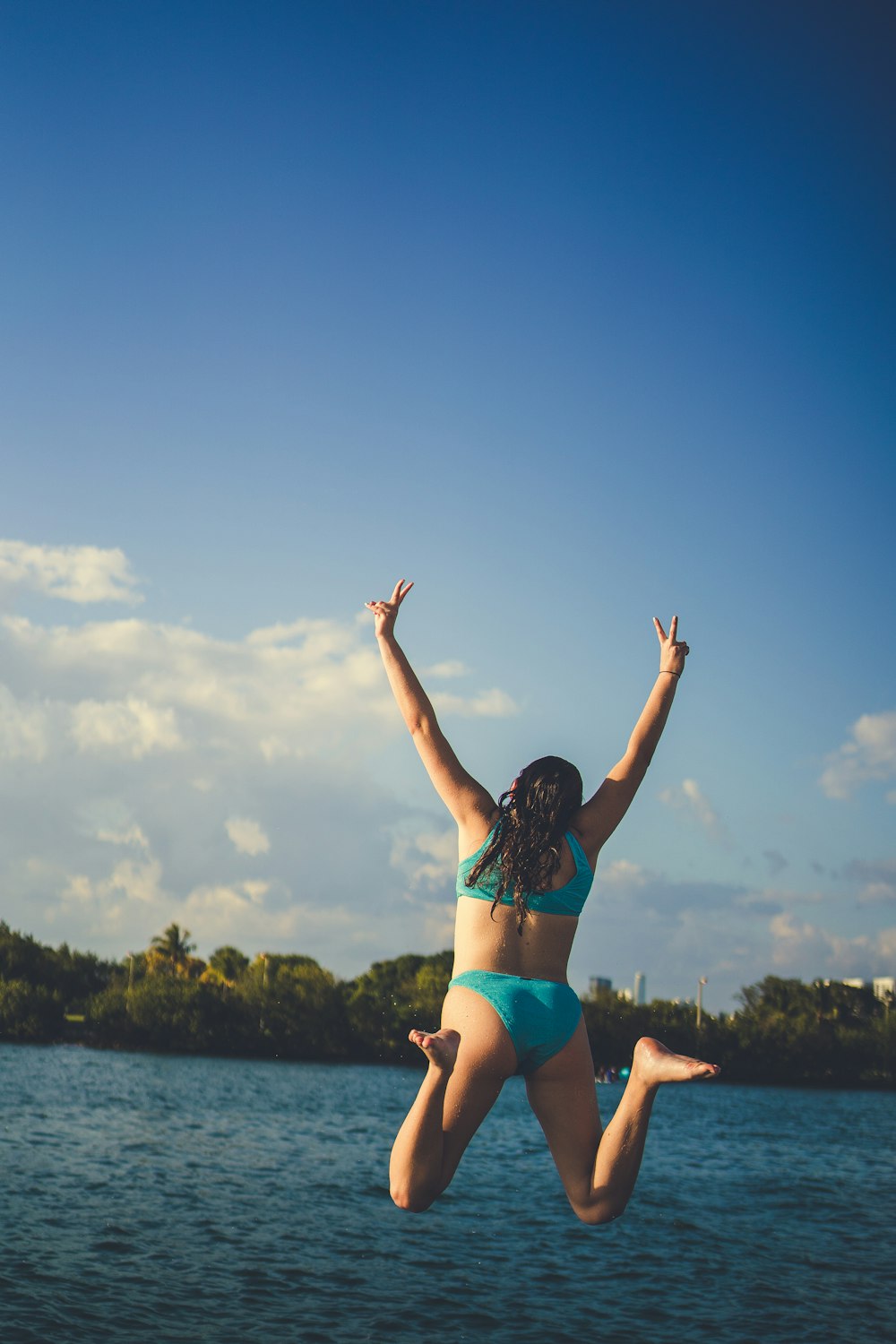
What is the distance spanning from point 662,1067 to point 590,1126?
38 centimetres

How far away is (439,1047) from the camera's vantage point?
308 centimetres

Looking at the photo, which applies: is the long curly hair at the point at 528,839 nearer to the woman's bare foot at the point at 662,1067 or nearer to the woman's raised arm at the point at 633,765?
the woman's raised arm at the point at 633,765

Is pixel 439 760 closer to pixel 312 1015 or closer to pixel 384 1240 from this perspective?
pixel 384 1240

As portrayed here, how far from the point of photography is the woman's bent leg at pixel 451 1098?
315 cm

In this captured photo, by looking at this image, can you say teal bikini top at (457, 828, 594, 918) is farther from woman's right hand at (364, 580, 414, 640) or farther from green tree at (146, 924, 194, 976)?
green tree at (146, 924, 194, 976)

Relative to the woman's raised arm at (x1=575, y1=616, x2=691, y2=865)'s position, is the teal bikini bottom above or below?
below

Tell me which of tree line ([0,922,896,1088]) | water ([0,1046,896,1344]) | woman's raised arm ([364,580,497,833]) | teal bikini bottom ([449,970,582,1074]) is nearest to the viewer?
teal bikini bottom ([449,970,582,1074])

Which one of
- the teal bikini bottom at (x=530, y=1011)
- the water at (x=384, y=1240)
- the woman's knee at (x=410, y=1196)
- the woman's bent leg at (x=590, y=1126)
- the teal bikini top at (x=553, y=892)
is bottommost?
the water at (x=384, y=1240)

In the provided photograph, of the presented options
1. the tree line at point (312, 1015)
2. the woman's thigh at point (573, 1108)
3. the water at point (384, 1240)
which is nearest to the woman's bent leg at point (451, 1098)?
the woman's thigh at point (573, 1108)

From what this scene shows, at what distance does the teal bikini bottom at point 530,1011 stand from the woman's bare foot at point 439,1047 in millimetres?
236

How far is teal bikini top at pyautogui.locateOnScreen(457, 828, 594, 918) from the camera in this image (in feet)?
11.4

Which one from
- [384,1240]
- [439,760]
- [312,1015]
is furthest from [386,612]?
[312,1015]

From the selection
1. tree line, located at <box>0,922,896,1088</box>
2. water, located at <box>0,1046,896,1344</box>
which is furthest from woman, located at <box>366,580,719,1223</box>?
tree line, located at <box>0,922,896,1088</box>

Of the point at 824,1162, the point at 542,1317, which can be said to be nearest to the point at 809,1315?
the point at 542,1317
